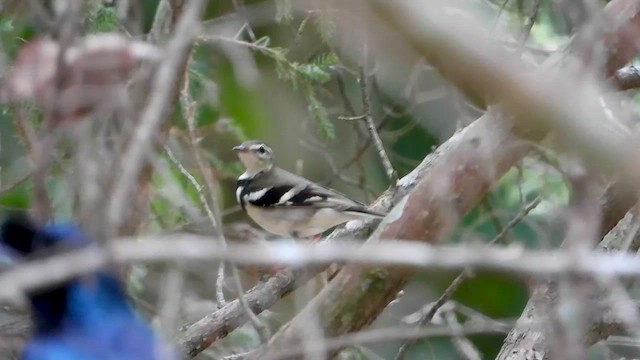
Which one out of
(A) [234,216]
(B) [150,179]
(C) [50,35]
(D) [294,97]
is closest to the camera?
(C) [50,35]

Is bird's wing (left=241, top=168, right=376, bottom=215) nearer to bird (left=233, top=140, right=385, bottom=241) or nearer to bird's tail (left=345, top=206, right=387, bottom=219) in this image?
bird (left=233, top=140, right=385, bottom=241)

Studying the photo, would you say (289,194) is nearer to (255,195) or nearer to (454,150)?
(255,195)

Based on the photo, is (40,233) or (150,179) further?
(150,179)

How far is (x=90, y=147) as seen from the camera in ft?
4.18

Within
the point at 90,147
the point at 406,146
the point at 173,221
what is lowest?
the point at 406,146

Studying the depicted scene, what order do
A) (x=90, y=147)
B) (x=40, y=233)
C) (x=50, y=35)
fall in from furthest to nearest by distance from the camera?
(x=40, y=233)
(x=50, y=35)
(x=90, y=147)

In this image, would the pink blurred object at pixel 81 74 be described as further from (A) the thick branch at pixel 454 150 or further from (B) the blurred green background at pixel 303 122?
(B) the blurred green background at pixel 303 122

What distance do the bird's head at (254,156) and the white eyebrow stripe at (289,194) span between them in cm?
12

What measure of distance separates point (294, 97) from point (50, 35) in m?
2.97

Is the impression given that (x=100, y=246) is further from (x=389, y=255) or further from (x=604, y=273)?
(x=604, y=273)

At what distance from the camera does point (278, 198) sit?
3756 mm

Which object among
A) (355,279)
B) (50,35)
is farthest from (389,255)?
(355,279)

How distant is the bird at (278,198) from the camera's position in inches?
144

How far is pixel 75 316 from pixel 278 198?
1.96 metres
